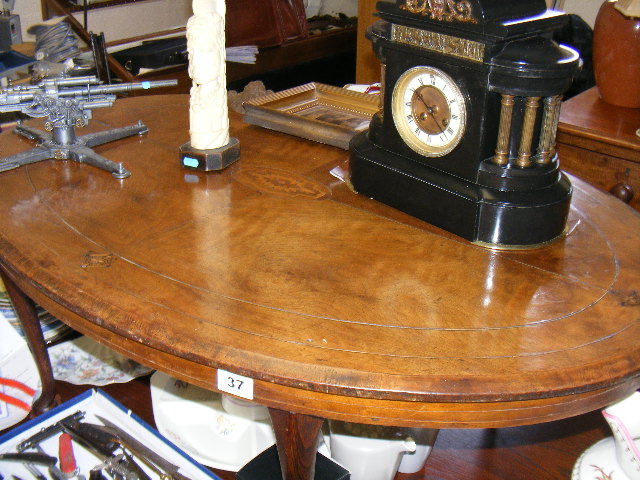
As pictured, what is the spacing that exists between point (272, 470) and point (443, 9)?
0.87 meters

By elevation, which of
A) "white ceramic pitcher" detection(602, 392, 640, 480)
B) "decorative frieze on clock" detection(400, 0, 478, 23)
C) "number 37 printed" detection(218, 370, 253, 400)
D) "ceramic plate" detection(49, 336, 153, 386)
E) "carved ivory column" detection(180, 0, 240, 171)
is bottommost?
"ceramic plate" detection(49, 336, 153, 386)

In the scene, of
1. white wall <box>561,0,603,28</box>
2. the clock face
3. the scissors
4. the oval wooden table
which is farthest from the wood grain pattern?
white wall <box>561,0,603,28</box>

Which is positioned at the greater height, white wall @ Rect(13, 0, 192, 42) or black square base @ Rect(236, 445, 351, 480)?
white wall @ Rect(13, 0, 192, 42)

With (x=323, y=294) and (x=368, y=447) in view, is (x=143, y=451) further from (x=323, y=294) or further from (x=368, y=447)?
(x=323, y=294)

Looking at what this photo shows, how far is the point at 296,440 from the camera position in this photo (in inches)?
44.1

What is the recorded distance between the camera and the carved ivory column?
1436mm

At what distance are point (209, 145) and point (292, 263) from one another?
1.50 feet

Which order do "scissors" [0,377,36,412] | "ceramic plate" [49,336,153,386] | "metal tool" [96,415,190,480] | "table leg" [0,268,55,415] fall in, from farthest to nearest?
1. "ceramic plate" [49,336,153,386]
2. "scissors" [0,377,36,412]
3. "table leg" [0,268,55,415]
4. "metal tool" [96,415,190,480]

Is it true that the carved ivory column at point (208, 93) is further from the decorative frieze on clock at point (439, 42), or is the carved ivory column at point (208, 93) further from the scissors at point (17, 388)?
the scissors at point (17, 388)

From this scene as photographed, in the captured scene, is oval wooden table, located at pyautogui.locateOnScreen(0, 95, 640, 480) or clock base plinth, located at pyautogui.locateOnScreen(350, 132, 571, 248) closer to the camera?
oval wooden table, located at pyautogui.locateOnScreen(0, 95, 640, 480)

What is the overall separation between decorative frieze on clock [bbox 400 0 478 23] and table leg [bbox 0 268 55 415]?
3.24 feet

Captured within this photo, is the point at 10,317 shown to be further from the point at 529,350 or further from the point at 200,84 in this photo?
the point at 529,350

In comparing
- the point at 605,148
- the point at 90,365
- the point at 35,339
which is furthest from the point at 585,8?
the point at 35,339

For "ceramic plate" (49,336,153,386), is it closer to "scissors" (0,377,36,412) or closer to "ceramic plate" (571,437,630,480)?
"scissors" (0,377,36,412)
